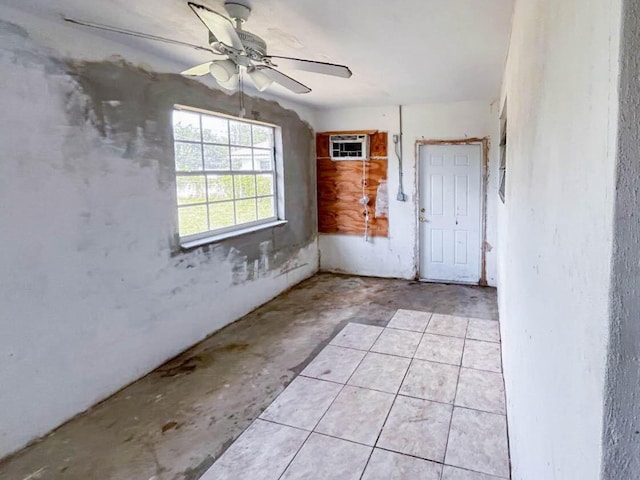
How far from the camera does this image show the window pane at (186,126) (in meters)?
3.48

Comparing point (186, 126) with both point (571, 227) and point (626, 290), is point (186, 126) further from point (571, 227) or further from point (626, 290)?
point (626, 290)

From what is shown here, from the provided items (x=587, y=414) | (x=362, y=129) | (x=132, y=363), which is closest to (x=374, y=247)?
(x=362, y=129)

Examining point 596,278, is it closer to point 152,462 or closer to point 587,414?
point 587,414

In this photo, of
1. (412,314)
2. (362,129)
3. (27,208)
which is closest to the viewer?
(27,208)

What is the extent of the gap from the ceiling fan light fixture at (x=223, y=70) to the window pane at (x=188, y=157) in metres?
1.15

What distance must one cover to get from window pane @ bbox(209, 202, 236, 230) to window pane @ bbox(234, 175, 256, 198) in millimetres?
213

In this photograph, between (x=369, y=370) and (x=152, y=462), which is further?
(x=369, y=370)

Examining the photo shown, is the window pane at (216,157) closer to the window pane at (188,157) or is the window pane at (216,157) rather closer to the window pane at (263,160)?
the window pane at (188,157)

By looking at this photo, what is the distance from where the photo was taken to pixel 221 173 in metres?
4.03

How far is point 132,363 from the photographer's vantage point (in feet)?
9.86

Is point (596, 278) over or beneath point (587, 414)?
over

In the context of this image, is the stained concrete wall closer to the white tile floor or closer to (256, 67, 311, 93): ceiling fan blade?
(256, 67, 311, 93): ceiling fan blade

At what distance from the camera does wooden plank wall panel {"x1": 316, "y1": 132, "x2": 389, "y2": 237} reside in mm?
5645

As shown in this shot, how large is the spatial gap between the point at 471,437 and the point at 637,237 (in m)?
2.19
